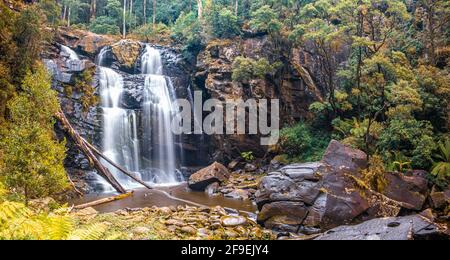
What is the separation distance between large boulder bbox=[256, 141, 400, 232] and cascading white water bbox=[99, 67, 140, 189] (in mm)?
11836

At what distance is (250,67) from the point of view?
2117cm

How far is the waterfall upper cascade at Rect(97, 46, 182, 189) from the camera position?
860 inches

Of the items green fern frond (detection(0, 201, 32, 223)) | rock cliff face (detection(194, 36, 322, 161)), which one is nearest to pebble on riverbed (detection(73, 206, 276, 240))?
green fern frond (detection(0, 201, 32, 223))

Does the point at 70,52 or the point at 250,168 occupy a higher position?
the point at 70,52

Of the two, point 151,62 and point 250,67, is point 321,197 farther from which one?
→ point 151,62

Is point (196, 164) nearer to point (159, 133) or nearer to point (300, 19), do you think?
point (159, 133)

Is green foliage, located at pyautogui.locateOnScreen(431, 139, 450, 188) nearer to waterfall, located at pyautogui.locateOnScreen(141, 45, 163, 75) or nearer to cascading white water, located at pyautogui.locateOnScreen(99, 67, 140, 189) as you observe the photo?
cascading white water, located at pyautogui.locateOnScreen(99, 67, 140, 189)

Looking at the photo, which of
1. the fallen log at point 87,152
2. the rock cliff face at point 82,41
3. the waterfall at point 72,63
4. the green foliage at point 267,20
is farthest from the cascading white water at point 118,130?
the green foliage at point 267,20

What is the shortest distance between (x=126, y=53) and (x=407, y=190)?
23.0 m

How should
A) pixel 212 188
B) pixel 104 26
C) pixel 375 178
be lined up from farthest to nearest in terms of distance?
pixel 104 26 → pixel 212 188 → pixel 375 178

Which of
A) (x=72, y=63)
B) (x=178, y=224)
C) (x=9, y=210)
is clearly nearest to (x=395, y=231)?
(x=178, y=224)

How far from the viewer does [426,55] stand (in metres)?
18.1
